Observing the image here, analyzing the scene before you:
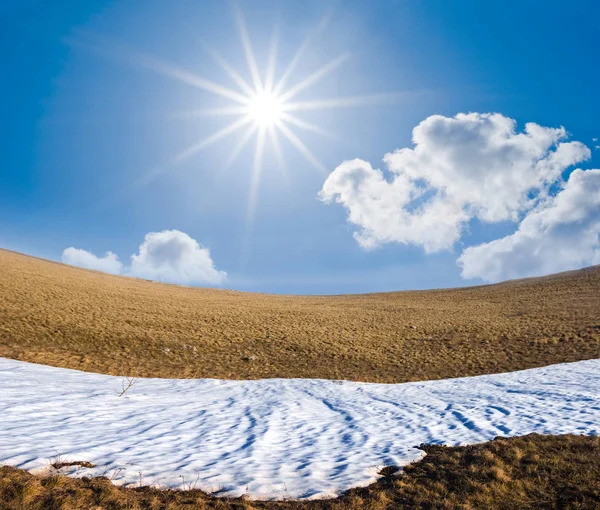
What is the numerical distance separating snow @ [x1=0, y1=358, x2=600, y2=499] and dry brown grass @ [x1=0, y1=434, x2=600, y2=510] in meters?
0.42

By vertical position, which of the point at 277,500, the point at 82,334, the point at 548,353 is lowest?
→ the point at 277,500

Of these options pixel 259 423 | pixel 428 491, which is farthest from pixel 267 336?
pixel 428 491

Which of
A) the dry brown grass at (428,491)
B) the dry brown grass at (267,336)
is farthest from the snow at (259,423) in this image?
the dry brown grass at (267,336)

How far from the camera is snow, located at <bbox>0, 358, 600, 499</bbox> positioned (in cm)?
721

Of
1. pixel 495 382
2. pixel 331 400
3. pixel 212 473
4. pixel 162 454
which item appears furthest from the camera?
pixel 495 382

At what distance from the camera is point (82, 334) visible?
77.4 feet

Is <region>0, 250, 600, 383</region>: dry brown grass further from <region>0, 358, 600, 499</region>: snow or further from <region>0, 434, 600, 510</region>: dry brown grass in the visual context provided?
<region>0, 434, 600, 510</region>: dry brown grass

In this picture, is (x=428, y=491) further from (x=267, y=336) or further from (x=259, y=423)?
(x=267, y=336)

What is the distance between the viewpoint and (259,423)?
1118 cm

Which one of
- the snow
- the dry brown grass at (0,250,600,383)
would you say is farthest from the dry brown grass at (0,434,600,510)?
the dry brown grass at (0,250,600,383)

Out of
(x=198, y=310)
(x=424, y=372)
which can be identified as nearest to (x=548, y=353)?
(x=424, y=372)

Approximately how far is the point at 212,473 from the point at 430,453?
16.9 ft

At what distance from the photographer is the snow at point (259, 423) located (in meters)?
7.21

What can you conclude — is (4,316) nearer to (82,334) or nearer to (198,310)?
(82,334)
